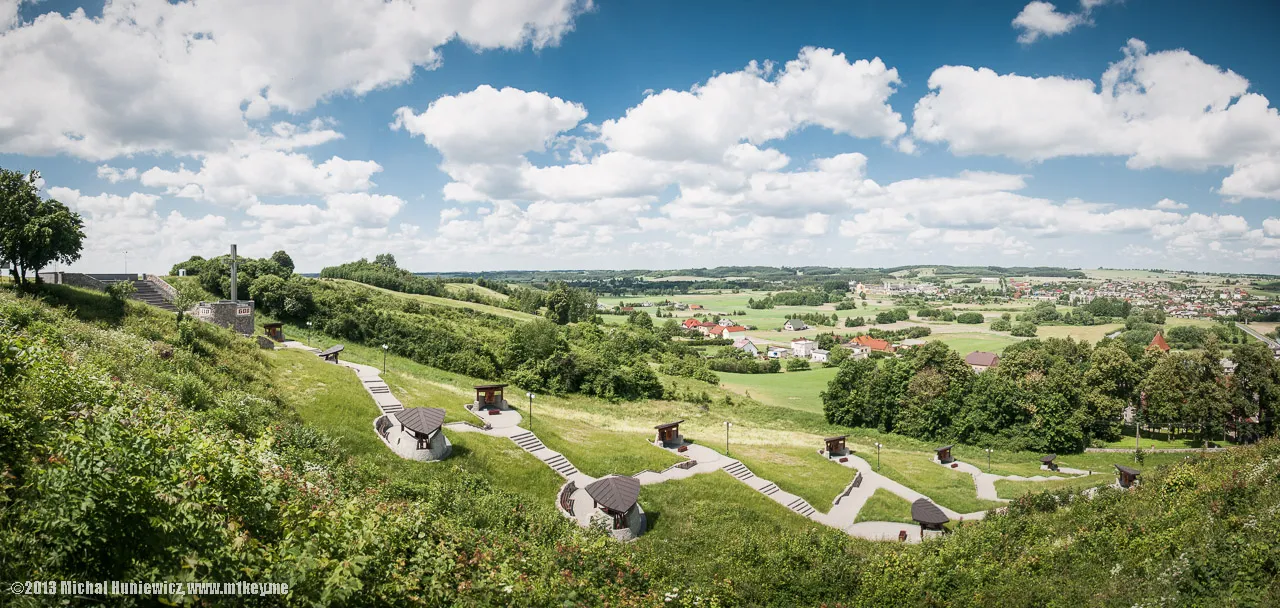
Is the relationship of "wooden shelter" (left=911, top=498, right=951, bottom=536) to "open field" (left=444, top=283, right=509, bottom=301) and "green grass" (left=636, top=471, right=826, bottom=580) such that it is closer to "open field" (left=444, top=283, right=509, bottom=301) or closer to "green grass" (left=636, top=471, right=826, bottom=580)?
"green grass" (left=636, top=471, right=826, bottom=580)

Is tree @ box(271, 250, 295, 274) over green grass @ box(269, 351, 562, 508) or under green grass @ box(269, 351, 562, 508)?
over

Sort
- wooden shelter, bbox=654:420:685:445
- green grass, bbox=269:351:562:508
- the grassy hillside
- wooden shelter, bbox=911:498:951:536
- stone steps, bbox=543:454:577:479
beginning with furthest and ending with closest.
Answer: wooden shelter, bbox=654:420:685:445
stone steps, bbox=543:454:577:479
wooden shelter, bbox=911:498:951:536
green grass, bbox=269:351:562:508
the grassy hillside

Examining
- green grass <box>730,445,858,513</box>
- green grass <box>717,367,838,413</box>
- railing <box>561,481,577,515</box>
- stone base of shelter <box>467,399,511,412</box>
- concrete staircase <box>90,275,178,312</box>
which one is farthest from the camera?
green grass <box>717,367,838,413</box>

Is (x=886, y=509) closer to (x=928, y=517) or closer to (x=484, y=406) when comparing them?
(x=928, y=517)

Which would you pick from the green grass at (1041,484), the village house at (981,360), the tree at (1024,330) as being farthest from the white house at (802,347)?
the green grass at (1041,484)

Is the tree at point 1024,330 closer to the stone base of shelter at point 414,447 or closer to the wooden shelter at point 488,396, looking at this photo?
the wooden shelter at point 488,396

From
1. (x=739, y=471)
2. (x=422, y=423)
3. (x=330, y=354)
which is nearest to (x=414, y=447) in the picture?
(x=422, y=423)

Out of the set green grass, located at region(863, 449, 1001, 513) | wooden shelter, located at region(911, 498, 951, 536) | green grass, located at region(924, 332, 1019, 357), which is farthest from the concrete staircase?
green grass, located at region(924, 332, 1019, 357)
